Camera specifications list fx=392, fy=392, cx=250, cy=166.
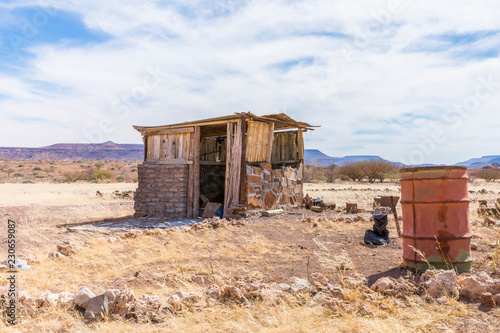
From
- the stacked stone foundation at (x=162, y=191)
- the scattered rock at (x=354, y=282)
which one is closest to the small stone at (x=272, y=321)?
the scattered rock at (x=354, y=282)

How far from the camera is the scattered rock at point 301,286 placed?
418cm

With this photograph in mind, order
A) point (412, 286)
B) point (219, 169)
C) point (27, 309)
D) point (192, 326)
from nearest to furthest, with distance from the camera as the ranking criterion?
point (192, 326)
point (27, 309)
point (412, 286)
point (219, 169)

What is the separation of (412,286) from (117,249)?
4.88 meters

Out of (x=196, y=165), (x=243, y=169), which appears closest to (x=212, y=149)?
(x=196, y=165)

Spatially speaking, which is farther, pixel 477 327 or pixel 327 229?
pixel 327 229

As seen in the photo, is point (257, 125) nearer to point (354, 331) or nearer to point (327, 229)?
point (327, 229)

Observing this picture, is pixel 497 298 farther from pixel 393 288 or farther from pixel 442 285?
pixel 393 288

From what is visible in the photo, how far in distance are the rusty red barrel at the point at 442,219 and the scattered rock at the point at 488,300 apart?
1.01 metres

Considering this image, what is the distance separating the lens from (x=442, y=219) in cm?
482

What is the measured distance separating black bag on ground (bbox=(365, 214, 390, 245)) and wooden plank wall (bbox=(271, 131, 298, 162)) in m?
7.20

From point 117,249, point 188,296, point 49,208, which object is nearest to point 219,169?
point 49,208

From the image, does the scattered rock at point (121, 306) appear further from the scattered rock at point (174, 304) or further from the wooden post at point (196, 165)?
the wooden post at point (196, 165)

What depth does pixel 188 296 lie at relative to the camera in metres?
3.95

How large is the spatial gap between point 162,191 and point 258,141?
333cm
